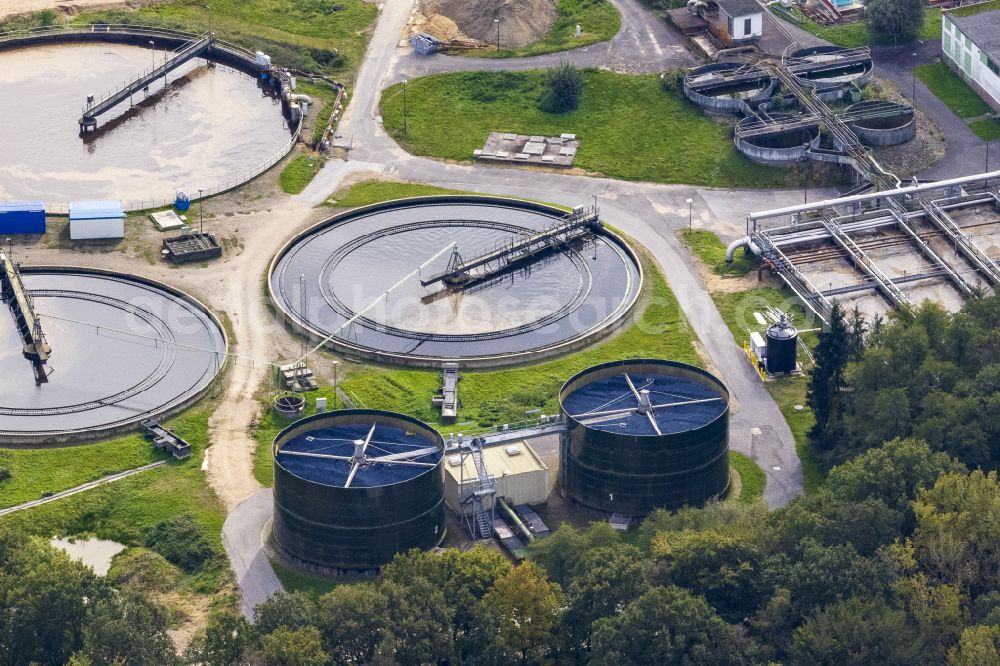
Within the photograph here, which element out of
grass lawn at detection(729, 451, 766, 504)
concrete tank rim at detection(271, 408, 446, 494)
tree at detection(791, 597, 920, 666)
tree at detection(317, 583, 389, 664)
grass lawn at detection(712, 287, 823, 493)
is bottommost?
grass lawn at detection(712, 287, 823, 493)

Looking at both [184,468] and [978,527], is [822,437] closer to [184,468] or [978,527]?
[978,527]

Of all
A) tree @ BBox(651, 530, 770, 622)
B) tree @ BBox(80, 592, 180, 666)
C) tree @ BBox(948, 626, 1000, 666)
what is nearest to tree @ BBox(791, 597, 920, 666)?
tree @ BBox(948, 626, 1000, 666)

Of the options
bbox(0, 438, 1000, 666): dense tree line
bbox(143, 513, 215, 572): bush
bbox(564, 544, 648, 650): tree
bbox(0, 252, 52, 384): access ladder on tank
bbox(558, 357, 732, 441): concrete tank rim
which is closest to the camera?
bbox(0, 438, 1000, 666): dense tree line

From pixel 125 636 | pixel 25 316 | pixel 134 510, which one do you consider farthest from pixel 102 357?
pixel 125 636

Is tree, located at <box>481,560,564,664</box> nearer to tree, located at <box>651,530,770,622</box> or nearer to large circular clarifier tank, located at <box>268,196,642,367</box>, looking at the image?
tree, located at <box>651,530,770,622</box>

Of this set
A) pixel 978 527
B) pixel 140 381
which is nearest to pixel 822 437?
pixel 978 527

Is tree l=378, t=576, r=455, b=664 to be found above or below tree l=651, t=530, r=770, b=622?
above

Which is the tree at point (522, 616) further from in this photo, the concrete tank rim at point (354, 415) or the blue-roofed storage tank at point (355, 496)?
the concrete tank rim at point (354, 415)
